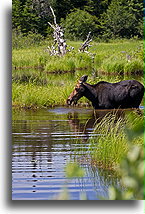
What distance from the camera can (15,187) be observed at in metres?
5.01

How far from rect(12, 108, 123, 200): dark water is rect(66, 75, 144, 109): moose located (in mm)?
337

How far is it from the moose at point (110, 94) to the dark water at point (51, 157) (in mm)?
337

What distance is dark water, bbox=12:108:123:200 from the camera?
4.94 m

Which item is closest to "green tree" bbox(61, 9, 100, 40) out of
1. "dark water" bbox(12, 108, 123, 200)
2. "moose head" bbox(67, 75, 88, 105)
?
"moose head" bbox(67, 75, 88, 105)

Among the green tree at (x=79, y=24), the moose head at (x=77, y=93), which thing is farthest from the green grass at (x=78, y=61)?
the moose head at (x=77, y=93)

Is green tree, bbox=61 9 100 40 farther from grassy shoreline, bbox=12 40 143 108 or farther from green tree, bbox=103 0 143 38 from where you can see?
grassy shoreline, bbox=12 40 143 108

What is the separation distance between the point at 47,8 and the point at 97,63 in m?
3.14

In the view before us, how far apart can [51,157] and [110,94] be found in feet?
14.6

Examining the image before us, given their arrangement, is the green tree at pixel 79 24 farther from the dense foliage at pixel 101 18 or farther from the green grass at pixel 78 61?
the green grass at pixel 78 61

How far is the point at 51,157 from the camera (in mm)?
6461

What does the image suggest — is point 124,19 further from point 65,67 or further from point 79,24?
point 65,67

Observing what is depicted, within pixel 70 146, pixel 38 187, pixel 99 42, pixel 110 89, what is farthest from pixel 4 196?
pixel 99 42

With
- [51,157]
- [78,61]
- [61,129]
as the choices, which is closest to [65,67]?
[78,61]

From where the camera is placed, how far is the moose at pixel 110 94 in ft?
35.2
